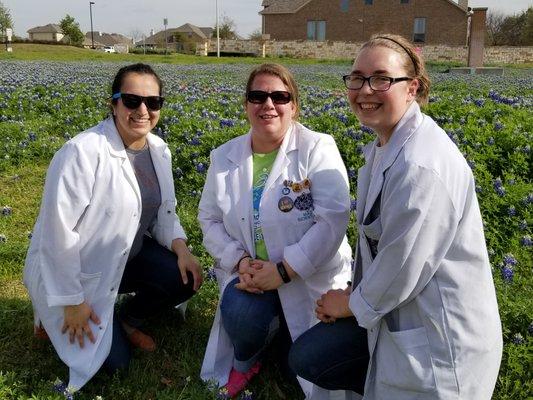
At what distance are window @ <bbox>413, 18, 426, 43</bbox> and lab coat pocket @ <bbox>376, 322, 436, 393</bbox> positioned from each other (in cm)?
5810

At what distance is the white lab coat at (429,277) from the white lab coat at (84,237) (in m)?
1.51

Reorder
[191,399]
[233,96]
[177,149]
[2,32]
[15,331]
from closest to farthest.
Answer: [191,399] < [15,331] < [177,149] < [233,96] < [2,32]

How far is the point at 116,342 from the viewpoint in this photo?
3287mm

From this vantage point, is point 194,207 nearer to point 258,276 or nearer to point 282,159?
point 282,159

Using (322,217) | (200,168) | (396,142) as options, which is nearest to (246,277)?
(322,217)

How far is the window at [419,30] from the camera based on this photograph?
55912mm

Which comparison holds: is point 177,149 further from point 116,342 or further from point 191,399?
point 191,399

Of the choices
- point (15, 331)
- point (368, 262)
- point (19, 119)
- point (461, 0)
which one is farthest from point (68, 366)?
point (461, 0)

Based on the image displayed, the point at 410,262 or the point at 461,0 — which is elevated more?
the point at 461,0

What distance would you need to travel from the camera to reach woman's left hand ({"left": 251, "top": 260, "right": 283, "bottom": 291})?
2984mm

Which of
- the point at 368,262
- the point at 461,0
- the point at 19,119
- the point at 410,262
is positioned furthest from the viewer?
the point at 461,0

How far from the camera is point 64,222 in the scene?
9.50 feet

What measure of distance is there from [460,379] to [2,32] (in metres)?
80.9

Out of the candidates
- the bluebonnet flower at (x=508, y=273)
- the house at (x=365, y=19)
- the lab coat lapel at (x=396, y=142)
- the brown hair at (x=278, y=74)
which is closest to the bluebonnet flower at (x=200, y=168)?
the brown hair at (x=278, y=74)
